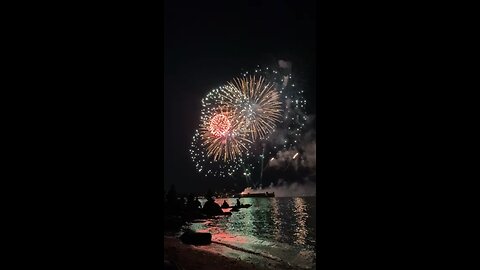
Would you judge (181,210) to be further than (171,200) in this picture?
Yes

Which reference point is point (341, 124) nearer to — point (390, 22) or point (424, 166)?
point (424, 166)

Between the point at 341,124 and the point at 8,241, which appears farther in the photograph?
the point at 341,124

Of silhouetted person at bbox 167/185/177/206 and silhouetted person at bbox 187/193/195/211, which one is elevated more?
silhouetted person at bbox 167/185/177/206

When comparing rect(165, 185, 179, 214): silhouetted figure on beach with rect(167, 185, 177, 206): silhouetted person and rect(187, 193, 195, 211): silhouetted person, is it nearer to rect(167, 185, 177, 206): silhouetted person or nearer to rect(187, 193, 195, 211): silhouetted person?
rect(167, 185, 177, 206): silhouetted person

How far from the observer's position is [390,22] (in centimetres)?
227

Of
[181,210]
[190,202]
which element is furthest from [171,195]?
[190,202]

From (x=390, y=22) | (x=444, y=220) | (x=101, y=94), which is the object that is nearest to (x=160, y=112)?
(x=101, y=94)

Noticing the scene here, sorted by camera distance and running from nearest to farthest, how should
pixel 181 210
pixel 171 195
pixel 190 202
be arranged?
pixel 171 195
pixel 181 210
pixel 190 202

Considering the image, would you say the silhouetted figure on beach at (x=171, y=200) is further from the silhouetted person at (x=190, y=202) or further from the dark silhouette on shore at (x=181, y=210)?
the silhouetted person at (x=190, y=202)

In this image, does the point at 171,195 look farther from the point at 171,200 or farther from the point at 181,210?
the point at 181,210

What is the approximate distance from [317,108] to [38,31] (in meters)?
1.88

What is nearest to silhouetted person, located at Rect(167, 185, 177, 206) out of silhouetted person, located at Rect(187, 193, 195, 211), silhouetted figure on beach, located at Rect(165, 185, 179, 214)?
silhouetted figure on beach, located at Rect(165, 185, 179, 214)

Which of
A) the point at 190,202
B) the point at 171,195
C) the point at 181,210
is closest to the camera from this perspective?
the point at 171,195

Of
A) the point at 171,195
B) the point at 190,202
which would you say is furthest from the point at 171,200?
the point at 190,202
